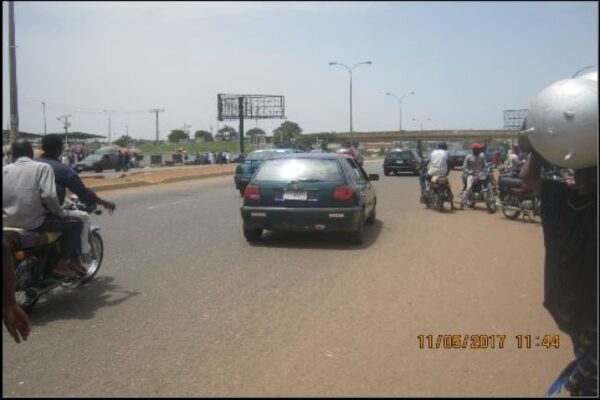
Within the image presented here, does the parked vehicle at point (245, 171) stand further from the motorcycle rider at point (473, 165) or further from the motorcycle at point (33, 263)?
the motorcycle at point (33, 263)

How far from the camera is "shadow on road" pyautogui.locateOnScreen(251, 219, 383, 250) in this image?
880cm

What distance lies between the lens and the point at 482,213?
1338 centimetres

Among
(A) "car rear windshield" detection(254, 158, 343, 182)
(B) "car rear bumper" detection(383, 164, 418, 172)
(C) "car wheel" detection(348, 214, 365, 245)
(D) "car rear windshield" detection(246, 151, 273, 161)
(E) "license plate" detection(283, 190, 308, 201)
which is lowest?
(C) "car wheel" detection(348, 214, 365, 245)

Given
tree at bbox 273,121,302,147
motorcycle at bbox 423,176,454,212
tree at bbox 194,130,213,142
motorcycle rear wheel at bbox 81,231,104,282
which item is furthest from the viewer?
tree at bbox 194,130,213,142

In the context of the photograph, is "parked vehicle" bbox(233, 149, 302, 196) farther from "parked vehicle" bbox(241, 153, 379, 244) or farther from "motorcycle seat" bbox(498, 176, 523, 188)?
"parked vehicle" bbox(241, 153, 379, 244)

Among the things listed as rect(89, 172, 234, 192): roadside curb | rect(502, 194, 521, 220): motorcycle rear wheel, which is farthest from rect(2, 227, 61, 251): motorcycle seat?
Result: rect(89, 172, 234, 192): roadside curb

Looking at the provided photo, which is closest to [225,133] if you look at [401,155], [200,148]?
[200,148]

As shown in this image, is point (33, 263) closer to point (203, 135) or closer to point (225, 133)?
point (225, 133)

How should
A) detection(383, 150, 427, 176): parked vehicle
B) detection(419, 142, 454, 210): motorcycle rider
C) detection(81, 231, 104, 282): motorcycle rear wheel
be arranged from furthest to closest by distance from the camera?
1. detection(383, 150, 427, 176): parked vehicle
2. detection(419, 142, 454, 210): motorcycle rider
3. detection(81, 231, 104, 282): motorcycle rear wheel

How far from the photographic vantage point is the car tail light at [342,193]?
339 inches

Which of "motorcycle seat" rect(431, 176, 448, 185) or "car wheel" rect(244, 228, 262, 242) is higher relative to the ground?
"motorcycle seat" rect(431, 176, 448, 185)

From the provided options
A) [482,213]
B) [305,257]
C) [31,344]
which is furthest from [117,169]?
[31,344]

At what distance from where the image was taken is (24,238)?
501 cm

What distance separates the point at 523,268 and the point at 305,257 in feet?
9.25
